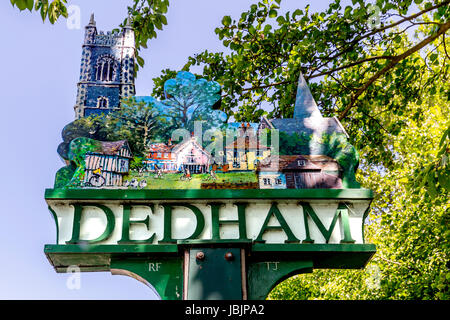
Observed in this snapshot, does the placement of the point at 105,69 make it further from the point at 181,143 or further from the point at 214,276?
the point at 214,276

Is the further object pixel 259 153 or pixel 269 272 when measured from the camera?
pixel 259 153

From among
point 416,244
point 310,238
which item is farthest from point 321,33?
point 416,244

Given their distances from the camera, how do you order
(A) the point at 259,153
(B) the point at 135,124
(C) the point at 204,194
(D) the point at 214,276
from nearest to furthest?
(D) the point at 214,276 < (C) the point at 204,194 < (A) the point at 259,153 < (B) the point at 135,124

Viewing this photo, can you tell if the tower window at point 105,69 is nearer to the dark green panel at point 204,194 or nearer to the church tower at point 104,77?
the church tower at point 104,77

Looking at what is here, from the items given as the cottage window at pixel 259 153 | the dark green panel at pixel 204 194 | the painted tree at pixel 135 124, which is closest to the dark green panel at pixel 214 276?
the dark green panel at pixel 204 194

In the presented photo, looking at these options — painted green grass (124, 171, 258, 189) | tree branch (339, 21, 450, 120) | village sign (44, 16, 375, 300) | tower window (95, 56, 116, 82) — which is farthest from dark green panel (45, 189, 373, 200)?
tree branch (339, 21, 450, 120)

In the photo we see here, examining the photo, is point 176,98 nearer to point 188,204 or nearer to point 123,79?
point 123,79

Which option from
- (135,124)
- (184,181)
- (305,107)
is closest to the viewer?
(184,181)

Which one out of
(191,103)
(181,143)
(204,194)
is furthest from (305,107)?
(204,194)

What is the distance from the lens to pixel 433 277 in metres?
9.60

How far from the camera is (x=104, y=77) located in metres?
4.29

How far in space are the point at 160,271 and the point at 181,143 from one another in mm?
1091

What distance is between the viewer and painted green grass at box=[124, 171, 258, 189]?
3762 mm
